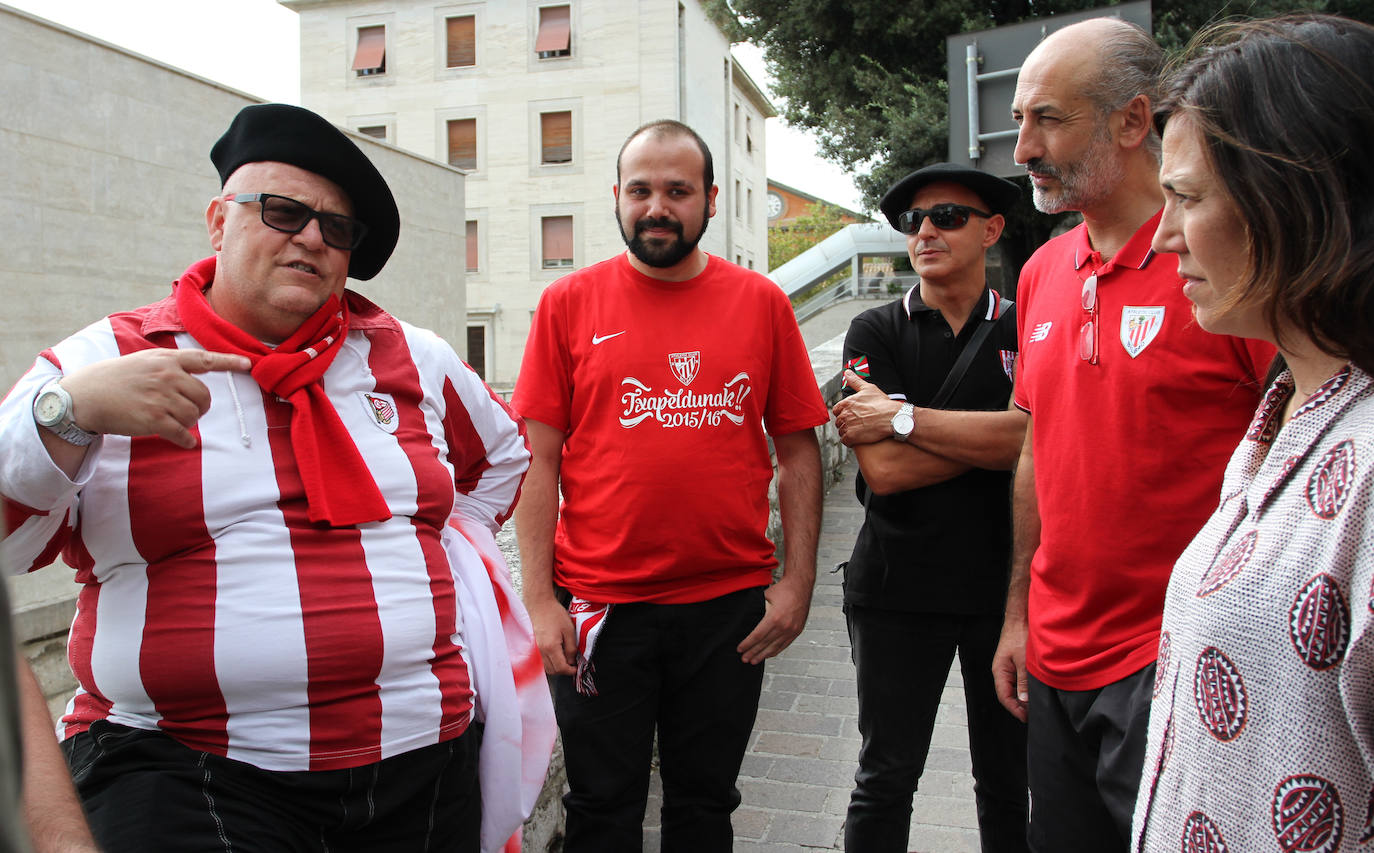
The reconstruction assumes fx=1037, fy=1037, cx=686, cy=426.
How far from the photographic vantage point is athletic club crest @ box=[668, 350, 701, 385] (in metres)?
3.09

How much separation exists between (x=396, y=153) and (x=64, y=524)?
2122cm

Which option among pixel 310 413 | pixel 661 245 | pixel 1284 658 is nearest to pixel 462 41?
pixel 661 245

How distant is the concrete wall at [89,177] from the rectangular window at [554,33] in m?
20.5

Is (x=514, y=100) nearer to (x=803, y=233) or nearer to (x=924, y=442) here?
(x=803, y=233)

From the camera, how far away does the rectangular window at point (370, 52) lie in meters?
38.2

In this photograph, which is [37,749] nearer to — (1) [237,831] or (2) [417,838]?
(1) [237,831]

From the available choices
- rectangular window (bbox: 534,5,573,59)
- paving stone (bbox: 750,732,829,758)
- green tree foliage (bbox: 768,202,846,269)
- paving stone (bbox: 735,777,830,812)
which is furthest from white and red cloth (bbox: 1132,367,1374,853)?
green tree foliage (bbox: 768,202,846,269)

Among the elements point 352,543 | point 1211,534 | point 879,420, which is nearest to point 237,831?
point 352,543

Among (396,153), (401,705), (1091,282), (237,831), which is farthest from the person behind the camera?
(396,153)

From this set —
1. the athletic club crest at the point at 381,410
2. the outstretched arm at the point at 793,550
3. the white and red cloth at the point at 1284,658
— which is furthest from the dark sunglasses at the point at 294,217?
the white and red cloth at the point at 1284,658

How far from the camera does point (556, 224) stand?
3669 cm

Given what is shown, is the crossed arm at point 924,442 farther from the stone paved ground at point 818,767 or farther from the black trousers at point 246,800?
the black trousers at point 246,800

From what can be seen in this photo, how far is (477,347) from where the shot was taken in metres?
37.9

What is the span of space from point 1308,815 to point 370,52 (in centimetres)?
4167
